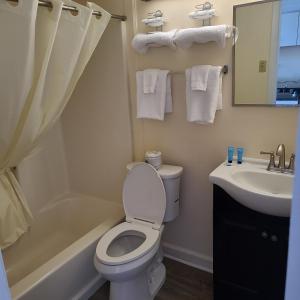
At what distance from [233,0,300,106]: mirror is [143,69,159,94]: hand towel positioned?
1.71 feet

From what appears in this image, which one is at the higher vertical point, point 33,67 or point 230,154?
point 33,67

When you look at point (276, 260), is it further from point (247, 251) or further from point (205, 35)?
point (205, 35)

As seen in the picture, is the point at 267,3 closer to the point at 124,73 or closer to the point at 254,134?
the point at 254,134

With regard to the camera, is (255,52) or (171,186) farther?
(171,186)

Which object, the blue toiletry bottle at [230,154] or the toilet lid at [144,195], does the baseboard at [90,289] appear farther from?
the blue toiletry bottle at [230,154]

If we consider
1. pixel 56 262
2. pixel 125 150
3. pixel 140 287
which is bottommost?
pixel 140 287

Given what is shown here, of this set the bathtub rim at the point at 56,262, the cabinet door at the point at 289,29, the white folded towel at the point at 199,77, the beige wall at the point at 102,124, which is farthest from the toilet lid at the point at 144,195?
the cabinet door at the point at 289,29

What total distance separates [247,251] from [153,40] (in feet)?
4.64

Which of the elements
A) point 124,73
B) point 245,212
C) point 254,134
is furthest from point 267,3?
point 245,212

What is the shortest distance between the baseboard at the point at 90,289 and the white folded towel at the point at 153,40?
1.68 meters

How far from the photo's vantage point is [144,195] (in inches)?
78.8

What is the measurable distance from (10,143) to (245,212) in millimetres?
1388

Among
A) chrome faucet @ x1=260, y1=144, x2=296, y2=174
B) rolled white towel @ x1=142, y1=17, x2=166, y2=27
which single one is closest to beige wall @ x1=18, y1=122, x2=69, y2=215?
rolled white towel @ x1=142, y1=17, x2=166, y2=27

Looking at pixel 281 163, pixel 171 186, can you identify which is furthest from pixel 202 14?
pixel 171 186
